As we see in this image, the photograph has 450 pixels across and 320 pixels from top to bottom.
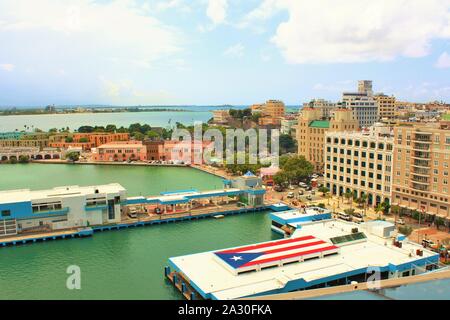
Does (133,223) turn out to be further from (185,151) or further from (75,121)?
(75,121)

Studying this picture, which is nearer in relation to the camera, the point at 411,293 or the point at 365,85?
the point at 411,293

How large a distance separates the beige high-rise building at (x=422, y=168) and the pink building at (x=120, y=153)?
18.7m

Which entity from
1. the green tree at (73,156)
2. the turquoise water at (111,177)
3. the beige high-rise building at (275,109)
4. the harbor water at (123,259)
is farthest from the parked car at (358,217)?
the beige high-rise building at (275,109)

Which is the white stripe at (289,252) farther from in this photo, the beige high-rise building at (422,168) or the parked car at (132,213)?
the parked car at (132,213)

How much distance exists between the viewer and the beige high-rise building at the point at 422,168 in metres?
12.4

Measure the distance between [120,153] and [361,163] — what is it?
59.8 ft

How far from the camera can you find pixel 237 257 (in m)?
8.57

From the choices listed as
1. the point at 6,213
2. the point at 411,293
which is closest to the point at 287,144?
the point at 6,213

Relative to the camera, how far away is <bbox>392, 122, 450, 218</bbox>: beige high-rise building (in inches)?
489

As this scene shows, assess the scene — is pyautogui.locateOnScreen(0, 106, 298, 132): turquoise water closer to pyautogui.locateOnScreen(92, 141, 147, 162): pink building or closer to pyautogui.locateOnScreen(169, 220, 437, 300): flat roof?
pyautogui.locateOnScreen(92, 141, 147, 162): pink building

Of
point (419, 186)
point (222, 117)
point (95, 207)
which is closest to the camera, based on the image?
point (95, 207)

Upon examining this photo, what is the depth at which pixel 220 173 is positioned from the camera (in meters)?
23.3

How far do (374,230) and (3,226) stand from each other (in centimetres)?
979
